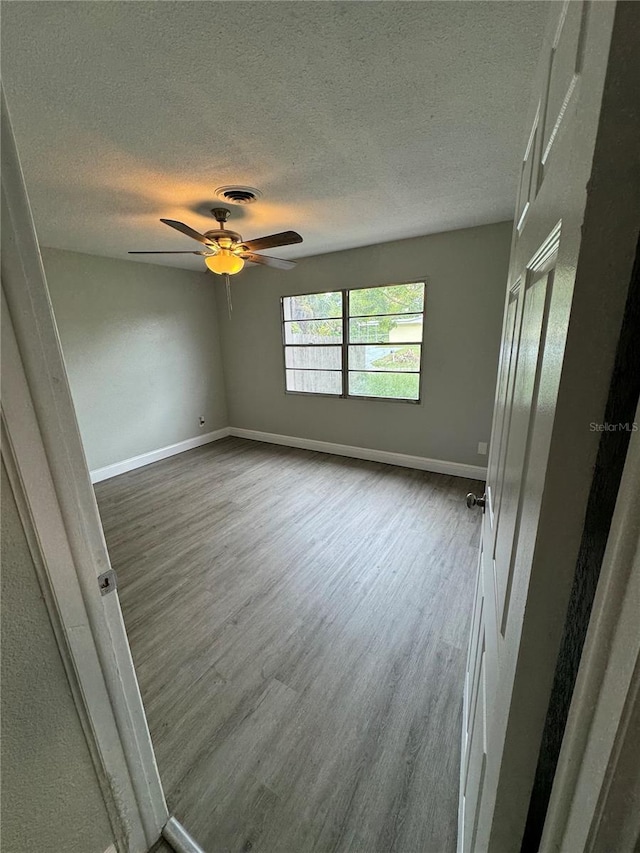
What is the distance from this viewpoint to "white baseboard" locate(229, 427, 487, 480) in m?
3.59

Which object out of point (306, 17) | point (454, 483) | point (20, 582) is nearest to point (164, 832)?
point (20, 582)

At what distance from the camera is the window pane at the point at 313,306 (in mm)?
4035

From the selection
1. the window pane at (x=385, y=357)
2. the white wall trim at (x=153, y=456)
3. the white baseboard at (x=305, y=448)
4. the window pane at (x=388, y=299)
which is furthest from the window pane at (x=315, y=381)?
the white wall trim at (x=153, y=456)

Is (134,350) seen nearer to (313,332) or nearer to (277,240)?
(313,332)

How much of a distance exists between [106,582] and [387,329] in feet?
11.6

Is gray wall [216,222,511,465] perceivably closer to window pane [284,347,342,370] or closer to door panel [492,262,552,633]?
window pane [284,347,342,370]

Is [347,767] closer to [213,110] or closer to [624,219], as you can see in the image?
[624,219]

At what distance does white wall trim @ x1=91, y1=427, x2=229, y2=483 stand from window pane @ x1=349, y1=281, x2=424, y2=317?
2.76m

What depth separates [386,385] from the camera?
3.91 m

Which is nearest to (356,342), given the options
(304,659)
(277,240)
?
(277,240)

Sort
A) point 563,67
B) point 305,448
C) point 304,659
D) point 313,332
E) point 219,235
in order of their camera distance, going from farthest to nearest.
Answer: point 305,448 < point 313,332 < point 219,235 < point 304,659 < point 563,67

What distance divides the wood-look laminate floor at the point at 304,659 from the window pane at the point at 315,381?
1.58m

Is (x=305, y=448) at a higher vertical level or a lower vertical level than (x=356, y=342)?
lower

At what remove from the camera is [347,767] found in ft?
4.06
